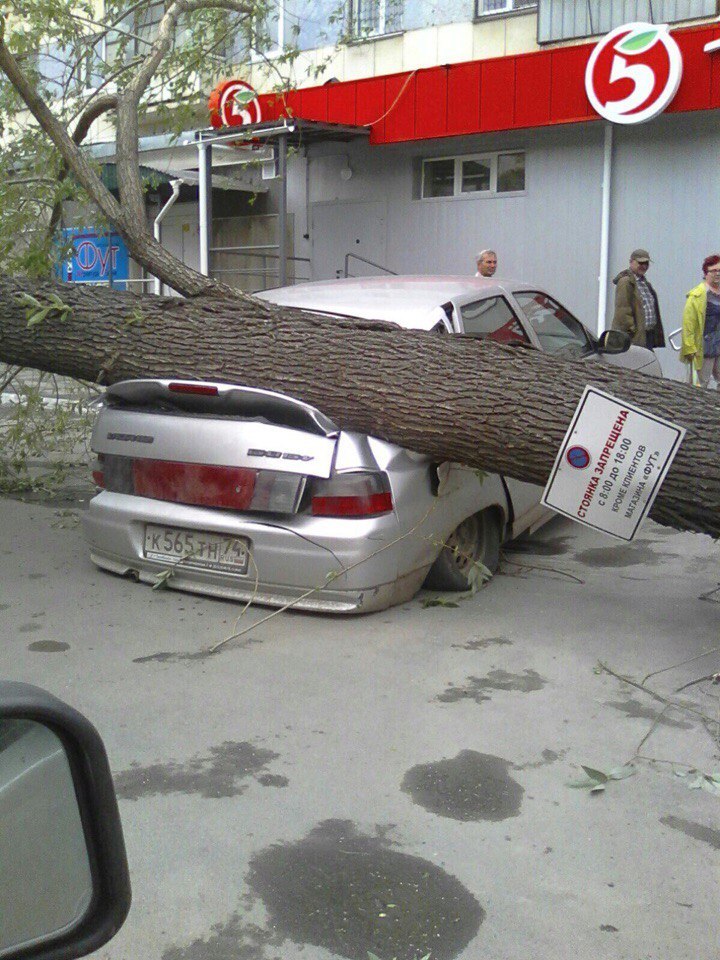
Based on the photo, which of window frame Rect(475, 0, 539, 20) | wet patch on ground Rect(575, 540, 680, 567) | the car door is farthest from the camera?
window frame Rect(475, 0, 539, 20)

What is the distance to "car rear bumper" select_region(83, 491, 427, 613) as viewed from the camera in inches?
209

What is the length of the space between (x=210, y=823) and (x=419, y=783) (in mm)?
745

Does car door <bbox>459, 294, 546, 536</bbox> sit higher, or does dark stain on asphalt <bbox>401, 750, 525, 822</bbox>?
car door <bbox>459, 294, 546, 536</bbox>

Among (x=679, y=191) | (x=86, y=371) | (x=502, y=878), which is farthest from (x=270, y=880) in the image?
(x=679, y=191)

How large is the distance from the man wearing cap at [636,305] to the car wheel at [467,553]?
19.6ft

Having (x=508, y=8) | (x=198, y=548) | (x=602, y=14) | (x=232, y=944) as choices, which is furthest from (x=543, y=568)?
(x=508, y=8)

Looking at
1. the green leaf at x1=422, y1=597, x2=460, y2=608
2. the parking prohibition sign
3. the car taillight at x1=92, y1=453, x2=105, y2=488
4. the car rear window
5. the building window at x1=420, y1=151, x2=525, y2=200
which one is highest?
the building window at x1=420, y1=151, x2=525, y2=200

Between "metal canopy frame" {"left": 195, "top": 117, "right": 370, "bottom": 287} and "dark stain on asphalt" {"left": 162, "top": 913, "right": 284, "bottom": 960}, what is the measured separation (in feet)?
40.4

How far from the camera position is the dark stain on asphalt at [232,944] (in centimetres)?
292

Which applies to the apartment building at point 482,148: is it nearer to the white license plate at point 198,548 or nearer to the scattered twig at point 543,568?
the scattered twig at point 543,568

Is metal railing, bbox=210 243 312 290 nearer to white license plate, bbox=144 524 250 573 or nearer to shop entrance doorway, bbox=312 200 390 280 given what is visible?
shop entrance doorway, bbox=312 200 390 280

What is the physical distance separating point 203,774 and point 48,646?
166cm

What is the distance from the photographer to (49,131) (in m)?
7.52

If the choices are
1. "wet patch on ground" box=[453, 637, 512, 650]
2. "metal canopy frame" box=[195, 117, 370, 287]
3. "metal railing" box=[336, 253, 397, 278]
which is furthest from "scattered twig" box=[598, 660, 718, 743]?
"metal railing" box=[336, 253, 397, 278]
